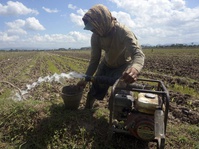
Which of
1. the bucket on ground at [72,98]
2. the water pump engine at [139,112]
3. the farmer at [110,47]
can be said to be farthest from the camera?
the bucket on ground at [72,98]

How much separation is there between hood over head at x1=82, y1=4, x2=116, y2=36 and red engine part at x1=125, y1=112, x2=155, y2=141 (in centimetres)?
139

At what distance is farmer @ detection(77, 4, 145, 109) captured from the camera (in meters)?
2.80

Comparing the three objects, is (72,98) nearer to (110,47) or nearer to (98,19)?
(110,47)

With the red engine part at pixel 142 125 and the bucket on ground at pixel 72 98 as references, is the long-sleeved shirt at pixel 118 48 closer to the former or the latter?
the bucket on ground at pixel 72 98

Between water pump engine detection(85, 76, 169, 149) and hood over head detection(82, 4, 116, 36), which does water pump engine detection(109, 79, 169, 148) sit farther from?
hood over head detection(82, 4, 116, 36)

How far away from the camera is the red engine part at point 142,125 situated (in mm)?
2451

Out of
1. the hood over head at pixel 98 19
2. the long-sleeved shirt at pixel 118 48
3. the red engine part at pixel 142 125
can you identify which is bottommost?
the red engine part at pixel 142 125

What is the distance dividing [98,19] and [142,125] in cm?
164

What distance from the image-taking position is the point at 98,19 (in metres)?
2.90

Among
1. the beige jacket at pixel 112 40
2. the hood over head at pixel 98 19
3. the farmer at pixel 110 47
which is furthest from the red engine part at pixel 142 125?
the hood over head at pixel 98 19

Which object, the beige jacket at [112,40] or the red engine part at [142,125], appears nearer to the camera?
the red engine part at [142,125]

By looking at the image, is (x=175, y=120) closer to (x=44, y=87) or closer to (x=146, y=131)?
(x=146, y=131)

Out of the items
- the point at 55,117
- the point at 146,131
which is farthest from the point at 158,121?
the point at 55,117

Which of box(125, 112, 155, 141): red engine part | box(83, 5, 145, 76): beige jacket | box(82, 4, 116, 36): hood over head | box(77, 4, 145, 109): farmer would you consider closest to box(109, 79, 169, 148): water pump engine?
box(125, 112, 155, 141): red engine part
